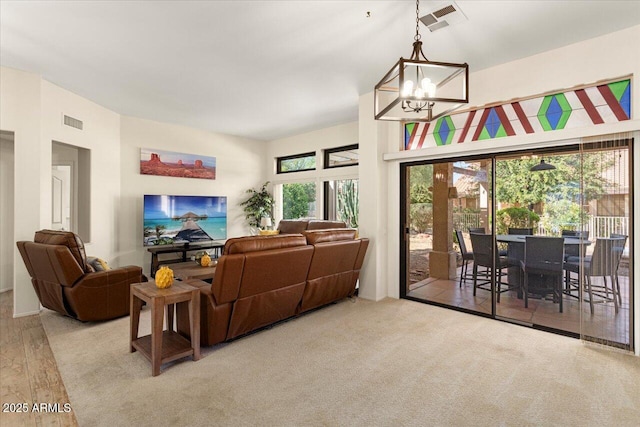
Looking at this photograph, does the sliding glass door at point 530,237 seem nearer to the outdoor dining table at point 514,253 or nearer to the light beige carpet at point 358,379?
the outdoor dining table at point 514,253

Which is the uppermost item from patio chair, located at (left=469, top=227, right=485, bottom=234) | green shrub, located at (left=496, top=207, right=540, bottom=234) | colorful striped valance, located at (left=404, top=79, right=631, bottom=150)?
colorful striped valance, located at (left=404, top=79, right=631, bottom=150)

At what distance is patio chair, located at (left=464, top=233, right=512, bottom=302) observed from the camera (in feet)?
12.8

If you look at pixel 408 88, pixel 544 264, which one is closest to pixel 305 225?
pixel 544 264

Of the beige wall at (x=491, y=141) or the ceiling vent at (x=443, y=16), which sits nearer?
the ceiling vent at (x=443, y=16)

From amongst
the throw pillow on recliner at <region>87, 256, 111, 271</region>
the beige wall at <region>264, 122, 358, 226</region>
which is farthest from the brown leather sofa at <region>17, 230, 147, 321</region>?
the beige wall at <region>264, 122, 358, 226</region>

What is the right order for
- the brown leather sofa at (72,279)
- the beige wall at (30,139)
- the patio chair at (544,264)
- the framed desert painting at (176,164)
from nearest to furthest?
the brown leather sofa at (72,279)
the patio chair at (544,264)
the beige wall at (30,139)
the framed desert painting at (176,164)

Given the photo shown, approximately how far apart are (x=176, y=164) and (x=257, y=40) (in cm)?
389

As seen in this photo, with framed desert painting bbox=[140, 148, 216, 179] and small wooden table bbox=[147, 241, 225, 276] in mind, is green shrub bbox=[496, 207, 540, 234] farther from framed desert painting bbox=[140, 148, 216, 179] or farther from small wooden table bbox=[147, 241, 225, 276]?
framed desert painting bbox=[140, 148, 216, 179]

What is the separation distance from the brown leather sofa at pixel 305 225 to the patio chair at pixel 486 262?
2.18 metres

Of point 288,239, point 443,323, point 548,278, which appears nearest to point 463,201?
point 548,278

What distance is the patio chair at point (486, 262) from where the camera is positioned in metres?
3.90

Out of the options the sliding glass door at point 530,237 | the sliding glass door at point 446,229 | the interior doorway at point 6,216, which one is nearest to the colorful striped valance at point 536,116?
the sliding glass door at point 530,237

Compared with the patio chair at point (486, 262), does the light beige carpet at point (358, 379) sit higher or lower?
A: lower

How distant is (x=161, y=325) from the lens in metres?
2.49
